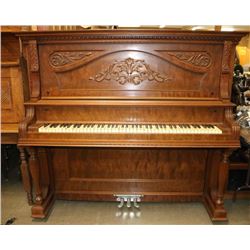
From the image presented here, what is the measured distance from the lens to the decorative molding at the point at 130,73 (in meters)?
2.22

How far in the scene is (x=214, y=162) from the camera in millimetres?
2498

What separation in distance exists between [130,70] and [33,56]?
34.6 inches

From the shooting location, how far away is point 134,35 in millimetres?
2104

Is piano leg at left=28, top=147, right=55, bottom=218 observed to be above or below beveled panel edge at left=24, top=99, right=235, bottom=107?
below

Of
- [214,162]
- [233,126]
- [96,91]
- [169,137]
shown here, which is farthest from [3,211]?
[233,126]

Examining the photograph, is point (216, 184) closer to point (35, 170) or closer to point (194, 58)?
point (194, 58)

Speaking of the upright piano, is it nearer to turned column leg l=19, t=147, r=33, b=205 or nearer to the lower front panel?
turned column leg l=19, t=147, r=33, b=205

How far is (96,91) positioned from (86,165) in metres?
0.83

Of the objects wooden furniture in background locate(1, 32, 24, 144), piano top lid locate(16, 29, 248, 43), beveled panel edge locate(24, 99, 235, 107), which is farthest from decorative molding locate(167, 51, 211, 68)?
wooden furniture in background locate(1, 32, 24, 144)

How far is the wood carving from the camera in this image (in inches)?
84.6

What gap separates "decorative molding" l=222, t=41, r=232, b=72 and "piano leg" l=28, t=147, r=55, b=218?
1862 millimetres

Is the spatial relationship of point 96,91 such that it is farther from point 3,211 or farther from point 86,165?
point 3,211

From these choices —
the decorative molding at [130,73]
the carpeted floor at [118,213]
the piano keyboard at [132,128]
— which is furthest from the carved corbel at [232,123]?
the carpeted floor at [118,213]

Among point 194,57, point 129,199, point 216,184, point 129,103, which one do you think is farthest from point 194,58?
point 129,199
